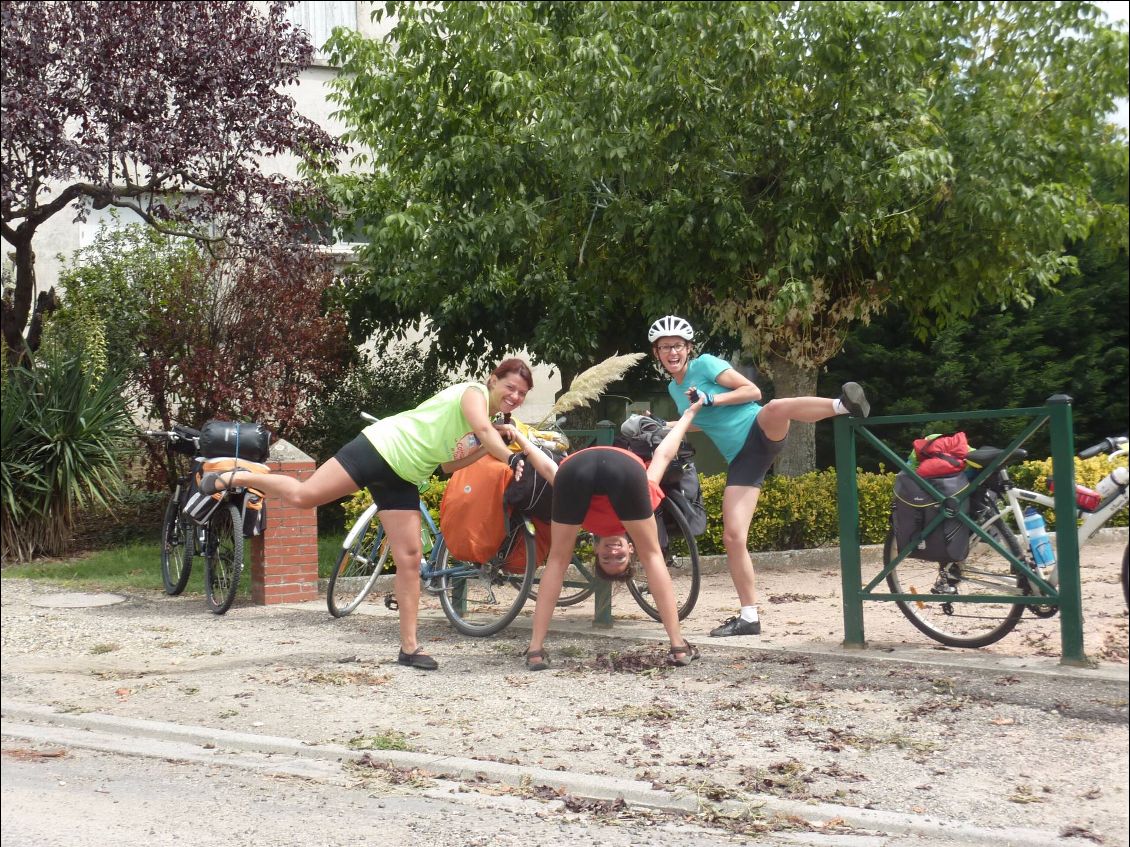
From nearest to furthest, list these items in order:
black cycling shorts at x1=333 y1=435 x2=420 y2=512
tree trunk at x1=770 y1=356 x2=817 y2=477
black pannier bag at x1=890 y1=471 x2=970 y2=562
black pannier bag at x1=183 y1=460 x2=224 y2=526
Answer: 1. black pannier bag at x1=890 y1=471 x2=970 y2=562
2. black cycling shorts at x1=333 y1=435 x2=420 y2=512
3. black pannier bag at x1=183 y1=460 x2=224 y2=526
4. tree trunk at x1=770 y1=356 x2=817 y2=477

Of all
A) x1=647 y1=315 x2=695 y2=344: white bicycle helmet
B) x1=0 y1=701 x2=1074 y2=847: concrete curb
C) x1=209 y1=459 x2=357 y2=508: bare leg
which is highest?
x1=647 y1=315 x2=695 y2=344: white bicycle helmet

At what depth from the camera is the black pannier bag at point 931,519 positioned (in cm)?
682

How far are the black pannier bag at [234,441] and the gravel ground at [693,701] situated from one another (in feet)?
4.08

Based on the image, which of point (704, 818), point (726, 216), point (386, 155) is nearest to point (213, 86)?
point (386, 155)

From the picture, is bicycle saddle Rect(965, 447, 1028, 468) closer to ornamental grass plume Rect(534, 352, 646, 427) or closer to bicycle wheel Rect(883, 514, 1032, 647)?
bicycle wheel Rect(883, 514, 1032, 647)

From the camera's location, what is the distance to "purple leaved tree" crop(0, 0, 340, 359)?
41.3ft

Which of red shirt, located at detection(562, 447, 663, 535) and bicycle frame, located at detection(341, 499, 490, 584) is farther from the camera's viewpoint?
bicycle frame, located at detection(341, 499, 490, 584)

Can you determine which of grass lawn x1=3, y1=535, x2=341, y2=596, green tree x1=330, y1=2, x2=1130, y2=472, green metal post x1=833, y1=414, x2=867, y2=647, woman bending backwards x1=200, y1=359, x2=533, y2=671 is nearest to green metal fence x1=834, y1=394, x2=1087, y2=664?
green metal post x1=833, y1=414, x2=867, y2=647

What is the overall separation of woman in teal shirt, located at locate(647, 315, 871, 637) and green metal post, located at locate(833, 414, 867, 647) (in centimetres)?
45

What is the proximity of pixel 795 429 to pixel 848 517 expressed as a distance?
A: 22.2ft

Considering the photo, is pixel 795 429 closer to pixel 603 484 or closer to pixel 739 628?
pixel 739 628

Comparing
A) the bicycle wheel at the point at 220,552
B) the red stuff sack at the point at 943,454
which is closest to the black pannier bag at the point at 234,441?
the bicycle wheel at the point at 220,552

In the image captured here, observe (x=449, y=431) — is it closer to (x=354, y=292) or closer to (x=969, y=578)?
(x=969, y=578)

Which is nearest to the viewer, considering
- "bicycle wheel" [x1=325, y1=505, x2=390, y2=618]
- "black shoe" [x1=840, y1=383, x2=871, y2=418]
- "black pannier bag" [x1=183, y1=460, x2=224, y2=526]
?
"black shoe" [x1=840, y1=383, x2=871, y2=418]
